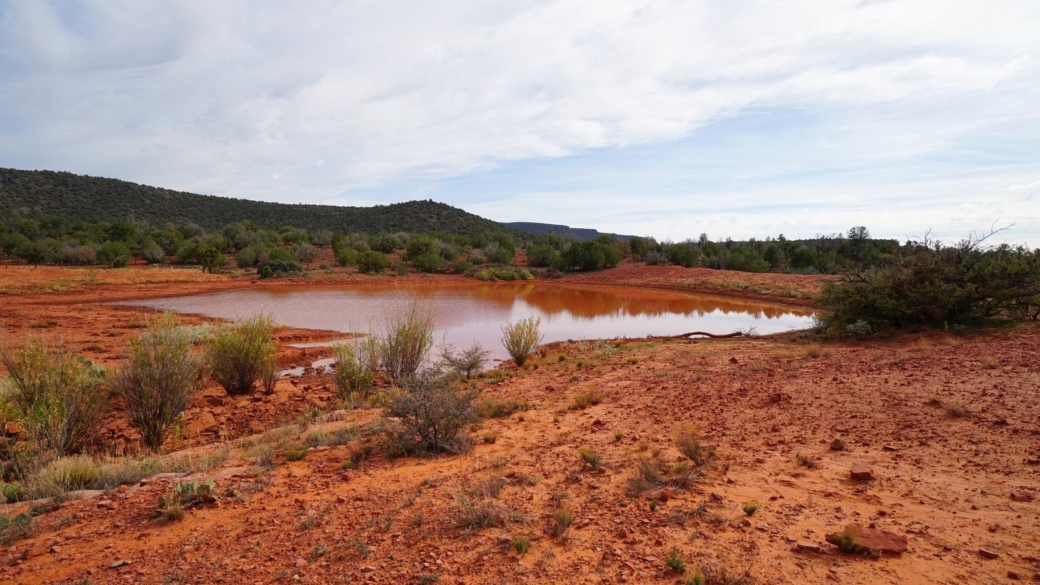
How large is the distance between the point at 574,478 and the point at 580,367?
6.57 metres

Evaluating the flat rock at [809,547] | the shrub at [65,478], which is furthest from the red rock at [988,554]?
the shrub at [65,478]

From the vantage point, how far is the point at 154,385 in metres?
7.08

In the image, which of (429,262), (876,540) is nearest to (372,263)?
(429,262)

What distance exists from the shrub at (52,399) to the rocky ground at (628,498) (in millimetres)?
974

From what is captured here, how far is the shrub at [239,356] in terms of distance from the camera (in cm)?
953

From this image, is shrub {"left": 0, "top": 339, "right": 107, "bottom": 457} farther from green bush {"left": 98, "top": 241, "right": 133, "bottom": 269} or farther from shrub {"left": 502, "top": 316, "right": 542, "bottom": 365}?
green bush {"left": 98, "top": 241, "right": 133, "bottom": 269}

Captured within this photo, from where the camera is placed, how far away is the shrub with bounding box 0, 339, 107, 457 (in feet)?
19.7

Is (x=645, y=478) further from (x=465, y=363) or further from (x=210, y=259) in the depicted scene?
(x=210, y=259)

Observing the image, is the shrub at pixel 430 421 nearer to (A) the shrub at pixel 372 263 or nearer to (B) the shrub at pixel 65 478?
(B) the shrub at pixel 65 478

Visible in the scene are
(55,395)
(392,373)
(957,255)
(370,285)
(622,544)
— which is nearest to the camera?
(622,544)

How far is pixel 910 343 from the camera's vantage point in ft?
35.2

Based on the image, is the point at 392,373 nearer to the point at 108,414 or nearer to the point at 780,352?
the point at 108,414

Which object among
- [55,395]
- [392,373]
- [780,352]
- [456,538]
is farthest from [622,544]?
[780,352]

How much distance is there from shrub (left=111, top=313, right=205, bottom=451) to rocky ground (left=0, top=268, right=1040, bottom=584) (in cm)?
56
